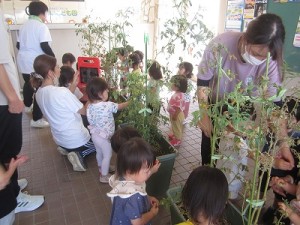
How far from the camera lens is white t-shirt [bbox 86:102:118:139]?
2117 mm

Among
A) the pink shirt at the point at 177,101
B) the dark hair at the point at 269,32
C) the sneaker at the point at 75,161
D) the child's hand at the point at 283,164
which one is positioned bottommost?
the sneaker at the point at 75,161

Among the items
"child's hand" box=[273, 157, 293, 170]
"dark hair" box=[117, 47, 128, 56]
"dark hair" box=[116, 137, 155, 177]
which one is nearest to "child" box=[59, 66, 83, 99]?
"dark hair" box=[117, 47, 128, 56]

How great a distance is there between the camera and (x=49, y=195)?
2.09 metres

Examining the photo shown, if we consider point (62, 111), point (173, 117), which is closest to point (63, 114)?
point (62, 111)

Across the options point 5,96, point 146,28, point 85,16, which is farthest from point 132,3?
point 5,96

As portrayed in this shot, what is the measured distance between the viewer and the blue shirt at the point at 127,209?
4.04 ft

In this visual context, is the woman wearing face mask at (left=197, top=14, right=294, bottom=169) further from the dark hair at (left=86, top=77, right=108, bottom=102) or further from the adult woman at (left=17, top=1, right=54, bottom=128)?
the adult woman at (left=17, top=1, right=54, bottom=128)

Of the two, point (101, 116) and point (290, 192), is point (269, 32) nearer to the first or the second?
point (290, 192)

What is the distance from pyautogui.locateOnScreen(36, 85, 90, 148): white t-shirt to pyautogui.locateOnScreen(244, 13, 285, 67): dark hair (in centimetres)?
156

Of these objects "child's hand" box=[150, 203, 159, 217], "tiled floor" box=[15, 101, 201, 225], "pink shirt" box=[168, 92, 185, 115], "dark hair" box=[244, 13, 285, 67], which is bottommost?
"tiled floor" box=[15, 101, 201, 225]

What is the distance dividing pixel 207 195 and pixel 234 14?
3.21 m

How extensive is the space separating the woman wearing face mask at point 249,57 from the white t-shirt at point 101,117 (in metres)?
0.82

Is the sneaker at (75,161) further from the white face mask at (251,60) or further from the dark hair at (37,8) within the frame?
the dark hair at (37,8)

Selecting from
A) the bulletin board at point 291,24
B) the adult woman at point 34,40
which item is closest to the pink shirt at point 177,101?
the bulletin board at point 291,24
